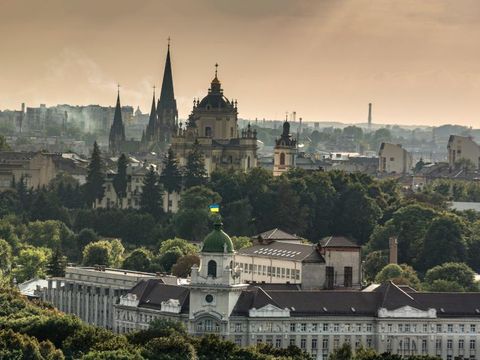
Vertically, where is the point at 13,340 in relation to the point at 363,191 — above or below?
below

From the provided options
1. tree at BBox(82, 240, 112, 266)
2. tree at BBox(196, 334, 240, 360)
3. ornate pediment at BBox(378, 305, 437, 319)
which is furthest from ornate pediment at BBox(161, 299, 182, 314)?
tree at BBox(82, 240, 112, 266)

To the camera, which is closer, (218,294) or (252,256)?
(218,294)

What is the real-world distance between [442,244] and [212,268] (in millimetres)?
44978

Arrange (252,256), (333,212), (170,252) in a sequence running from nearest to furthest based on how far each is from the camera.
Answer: (252,256) < (170,252) < (333,212)

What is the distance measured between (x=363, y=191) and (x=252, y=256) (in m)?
43.6

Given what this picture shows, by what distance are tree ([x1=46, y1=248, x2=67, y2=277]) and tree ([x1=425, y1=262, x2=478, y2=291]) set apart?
23.1 metres

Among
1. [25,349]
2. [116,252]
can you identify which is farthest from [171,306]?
[116,252]

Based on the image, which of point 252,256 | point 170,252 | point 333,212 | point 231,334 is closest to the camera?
point 231,334

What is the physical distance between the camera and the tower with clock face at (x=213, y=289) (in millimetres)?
A: 129875

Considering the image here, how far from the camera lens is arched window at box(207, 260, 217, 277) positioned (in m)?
130

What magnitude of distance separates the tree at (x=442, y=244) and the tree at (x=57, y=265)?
22145 millimetres

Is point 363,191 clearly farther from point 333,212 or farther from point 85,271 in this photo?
point 85,271

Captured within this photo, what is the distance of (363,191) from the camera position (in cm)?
19388

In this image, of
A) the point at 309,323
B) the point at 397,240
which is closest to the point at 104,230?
the point at 397,240
